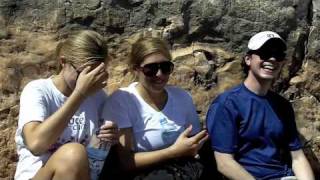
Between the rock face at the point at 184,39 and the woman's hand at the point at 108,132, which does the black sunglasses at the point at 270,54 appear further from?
the woman's hand at the point at 108,132

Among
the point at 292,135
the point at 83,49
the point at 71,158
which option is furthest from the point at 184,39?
the point at 71,158

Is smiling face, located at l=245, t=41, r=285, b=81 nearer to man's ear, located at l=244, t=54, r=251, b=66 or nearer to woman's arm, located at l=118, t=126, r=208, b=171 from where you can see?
man's ear, located at l=244, t=54, r=251, b=66

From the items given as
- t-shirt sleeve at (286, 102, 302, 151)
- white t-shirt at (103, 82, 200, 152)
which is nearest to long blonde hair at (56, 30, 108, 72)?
white t-shirt at (103, 82, 200, 152)

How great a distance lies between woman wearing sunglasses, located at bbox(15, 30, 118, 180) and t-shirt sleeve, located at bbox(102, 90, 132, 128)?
0.20ft

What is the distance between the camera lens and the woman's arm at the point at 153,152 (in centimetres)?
361

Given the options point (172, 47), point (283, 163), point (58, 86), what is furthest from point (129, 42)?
point (283, 163)

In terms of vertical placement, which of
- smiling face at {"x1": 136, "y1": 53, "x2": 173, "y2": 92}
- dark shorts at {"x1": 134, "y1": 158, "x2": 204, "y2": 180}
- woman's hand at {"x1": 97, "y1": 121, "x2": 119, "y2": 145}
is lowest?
dark shorts at {"x1": 134, "y1": 158, "x2": 204, "y2": 180}

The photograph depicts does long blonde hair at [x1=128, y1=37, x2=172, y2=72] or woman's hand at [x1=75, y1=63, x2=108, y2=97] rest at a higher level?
long blonde hair at [x1=128, y1=37, x2=172, y2=72]

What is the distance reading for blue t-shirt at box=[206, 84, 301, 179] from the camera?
3791mm

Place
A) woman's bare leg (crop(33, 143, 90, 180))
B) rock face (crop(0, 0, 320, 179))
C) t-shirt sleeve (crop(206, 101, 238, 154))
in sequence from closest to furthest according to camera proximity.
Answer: woman's bare leg (crop(33, 143, 90, 180)) < t-shirt sleeve (crop(206, 101, 238, 154)) < rock face (crop(0, 0, 320, 179))

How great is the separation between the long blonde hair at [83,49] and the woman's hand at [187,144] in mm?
590

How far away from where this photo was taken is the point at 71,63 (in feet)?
11.4

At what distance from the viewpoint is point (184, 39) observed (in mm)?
4344

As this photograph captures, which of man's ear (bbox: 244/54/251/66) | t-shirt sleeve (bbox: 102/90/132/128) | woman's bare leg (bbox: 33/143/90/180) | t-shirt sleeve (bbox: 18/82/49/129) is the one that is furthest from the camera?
man's ear (bbox: 244/54/251/66)
